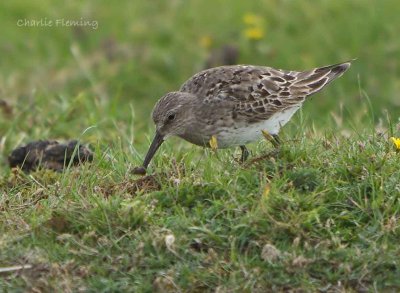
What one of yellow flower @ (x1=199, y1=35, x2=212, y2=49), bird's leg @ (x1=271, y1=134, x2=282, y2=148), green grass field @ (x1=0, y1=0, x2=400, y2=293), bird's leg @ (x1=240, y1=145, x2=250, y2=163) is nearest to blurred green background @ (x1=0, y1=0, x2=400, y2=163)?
yellow flower @ (x1=199, y1=35, x2=212, y2=49)

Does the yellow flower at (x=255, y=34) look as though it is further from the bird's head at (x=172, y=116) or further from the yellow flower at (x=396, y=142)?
the yellow flower at (x=396, y=142)

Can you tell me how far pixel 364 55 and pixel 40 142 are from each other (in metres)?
5.71

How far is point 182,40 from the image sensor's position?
13992 millimetres

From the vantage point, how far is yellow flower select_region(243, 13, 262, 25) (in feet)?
45.6

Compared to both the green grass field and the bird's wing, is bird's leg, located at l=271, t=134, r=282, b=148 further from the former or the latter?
the bird's wing

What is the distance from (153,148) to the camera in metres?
8.10

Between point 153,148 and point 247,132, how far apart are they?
0.89 m

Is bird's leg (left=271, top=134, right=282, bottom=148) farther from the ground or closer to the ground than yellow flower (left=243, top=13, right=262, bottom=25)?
farther from the ground

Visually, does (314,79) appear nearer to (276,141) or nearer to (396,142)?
(276,141)

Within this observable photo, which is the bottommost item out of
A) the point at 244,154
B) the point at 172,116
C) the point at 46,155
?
the point at 46,155

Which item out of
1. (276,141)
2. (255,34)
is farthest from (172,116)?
(255,34)

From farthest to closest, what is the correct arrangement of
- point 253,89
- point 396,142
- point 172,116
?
point 253,89 → point 172,116 → point 396,142

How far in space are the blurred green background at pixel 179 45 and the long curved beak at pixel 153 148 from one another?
3.57 metres

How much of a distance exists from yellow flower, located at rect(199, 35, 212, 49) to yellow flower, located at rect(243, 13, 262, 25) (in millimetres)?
545
